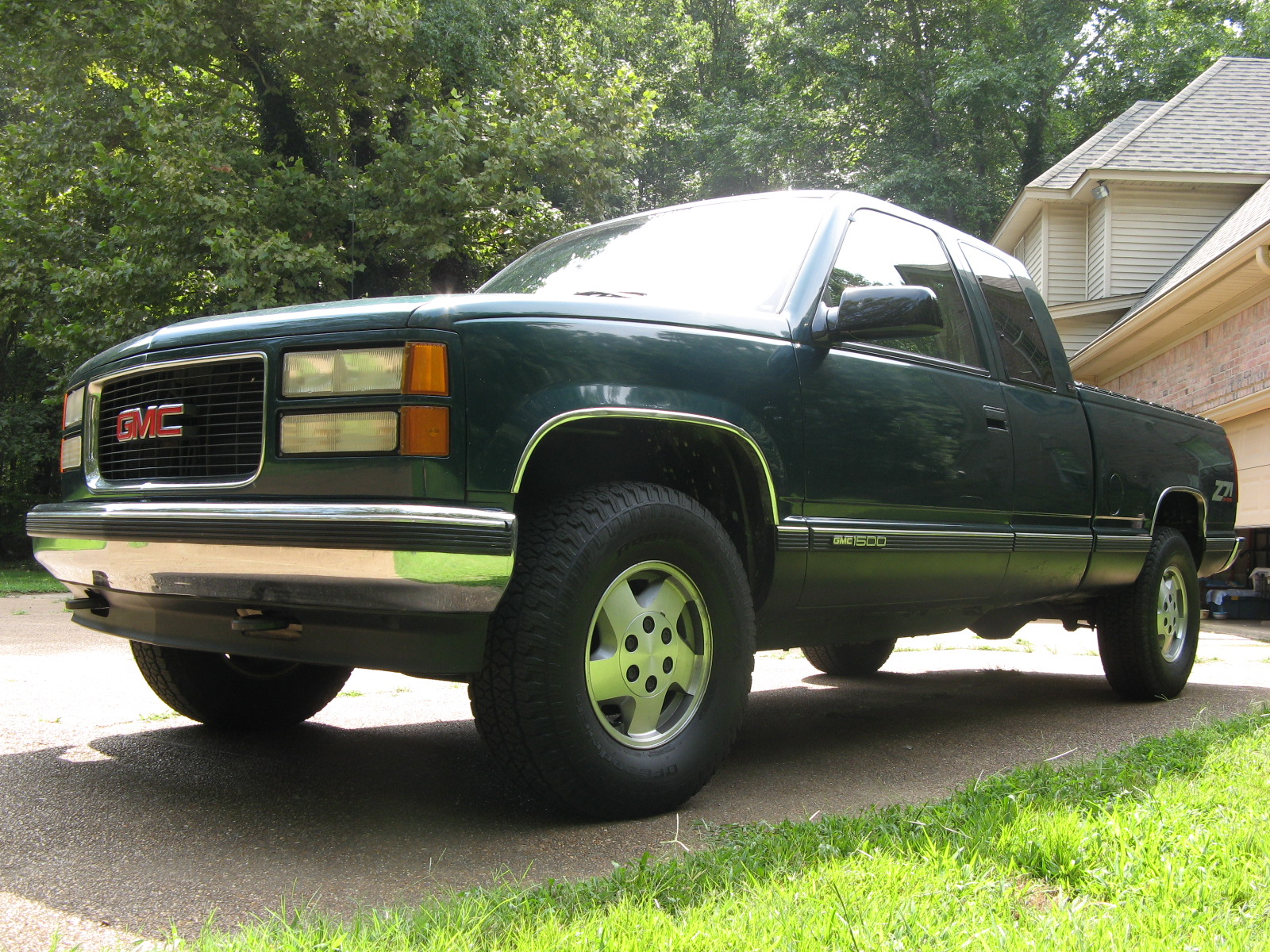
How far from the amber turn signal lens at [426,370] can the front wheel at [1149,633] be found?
3989mm

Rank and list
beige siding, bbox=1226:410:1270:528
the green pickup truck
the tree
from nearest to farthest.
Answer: the green pickup truck, beige siding, bbox=1226:410:1270:528, the tree

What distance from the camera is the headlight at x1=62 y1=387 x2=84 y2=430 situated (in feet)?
11.0

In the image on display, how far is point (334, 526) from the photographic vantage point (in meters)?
2.47

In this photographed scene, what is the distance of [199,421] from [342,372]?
1.74 ft

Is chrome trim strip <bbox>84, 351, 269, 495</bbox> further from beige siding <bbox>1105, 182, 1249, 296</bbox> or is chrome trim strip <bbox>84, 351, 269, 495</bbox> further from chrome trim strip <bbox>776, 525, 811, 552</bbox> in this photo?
beige siding <bbox>1105, 182, 1249, 296</bbox>

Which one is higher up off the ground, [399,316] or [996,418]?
[399,316]

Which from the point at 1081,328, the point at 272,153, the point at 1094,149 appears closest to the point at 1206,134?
the point at 1094,149

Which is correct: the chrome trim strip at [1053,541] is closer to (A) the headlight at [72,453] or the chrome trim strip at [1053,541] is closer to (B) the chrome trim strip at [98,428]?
(B) the chrome trim strip at [98,428]

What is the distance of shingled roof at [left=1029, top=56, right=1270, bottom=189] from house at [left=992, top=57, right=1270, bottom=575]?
0.09 feet

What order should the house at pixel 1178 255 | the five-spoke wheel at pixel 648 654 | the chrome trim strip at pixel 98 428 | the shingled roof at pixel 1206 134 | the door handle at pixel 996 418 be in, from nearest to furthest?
the chrome trim strip at pixel 98 428
the five-spoke wheel at pixel 648 654
the door handle at pixel 996 418
the house at pixel 1178 255
the shingled roof at pixel 1206 134

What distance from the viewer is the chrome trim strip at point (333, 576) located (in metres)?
2.43

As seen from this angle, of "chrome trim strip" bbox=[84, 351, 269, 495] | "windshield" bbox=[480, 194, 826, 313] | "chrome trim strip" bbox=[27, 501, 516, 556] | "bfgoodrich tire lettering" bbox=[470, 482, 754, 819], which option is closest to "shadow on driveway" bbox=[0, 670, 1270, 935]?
"bfgoodrich tire lettering" bbox=[470, 482, 754, 819]

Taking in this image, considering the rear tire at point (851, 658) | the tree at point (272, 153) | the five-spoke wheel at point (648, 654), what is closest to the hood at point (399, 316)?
the five-spoke wheel at point (648, 654)

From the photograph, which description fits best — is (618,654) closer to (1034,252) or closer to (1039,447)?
(1039,447)
